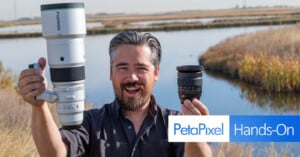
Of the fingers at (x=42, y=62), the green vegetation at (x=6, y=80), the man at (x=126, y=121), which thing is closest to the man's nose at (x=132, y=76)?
the man at (x=126, y=121)

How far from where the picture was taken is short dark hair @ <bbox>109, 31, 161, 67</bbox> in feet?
7.38

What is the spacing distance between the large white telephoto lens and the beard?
0.17 metres

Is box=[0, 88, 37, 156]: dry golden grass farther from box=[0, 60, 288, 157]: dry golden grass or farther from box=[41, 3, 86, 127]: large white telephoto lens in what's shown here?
box=[41, 3, 86, 127]: large white telephoto lens

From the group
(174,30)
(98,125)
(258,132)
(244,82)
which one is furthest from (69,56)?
(174,30)

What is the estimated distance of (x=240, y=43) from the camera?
21422 millimetres

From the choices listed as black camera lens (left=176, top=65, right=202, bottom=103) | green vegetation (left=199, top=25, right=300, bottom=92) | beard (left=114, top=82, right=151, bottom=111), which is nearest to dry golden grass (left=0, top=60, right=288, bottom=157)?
beard (left=114, top=82, right=151, bottom=111)

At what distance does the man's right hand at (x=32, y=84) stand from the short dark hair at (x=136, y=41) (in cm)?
39

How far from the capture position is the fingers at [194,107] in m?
2.04

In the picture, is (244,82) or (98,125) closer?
(98,125)

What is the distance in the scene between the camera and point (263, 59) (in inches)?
630

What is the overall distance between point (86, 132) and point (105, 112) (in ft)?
0.45

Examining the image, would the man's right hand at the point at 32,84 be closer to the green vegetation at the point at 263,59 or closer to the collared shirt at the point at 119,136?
the collared shirt at the point at 119,136

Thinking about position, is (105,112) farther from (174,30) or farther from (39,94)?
(174,30)

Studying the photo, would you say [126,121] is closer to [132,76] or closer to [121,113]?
[121,113]
